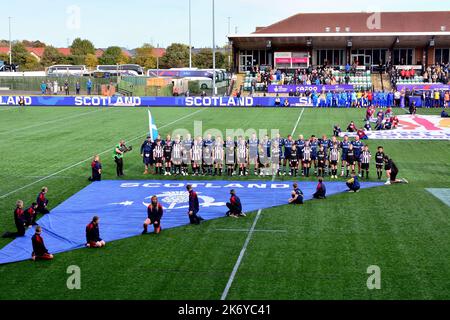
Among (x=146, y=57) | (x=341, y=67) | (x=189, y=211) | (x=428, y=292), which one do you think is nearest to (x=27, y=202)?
(x=189, y=211)

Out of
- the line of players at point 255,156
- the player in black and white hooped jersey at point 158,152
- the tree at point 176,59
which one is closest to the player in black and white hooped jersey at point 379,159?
the line of players at point 255,156

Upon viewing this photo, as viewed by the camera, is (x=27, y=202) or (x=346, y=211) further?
(x=27, y=202)

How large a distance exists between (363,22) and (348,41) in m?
6.13

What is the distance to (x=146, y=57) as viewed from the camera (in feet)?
389

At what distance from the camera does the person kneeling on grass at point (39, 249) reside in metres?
13.6

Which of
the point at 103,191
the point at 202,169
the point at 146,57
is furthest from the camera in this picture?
the point at 146,57

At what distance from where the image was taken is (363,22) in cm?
6838

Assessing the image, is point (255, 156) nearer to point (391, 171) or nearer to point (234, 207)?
point (391, 171)

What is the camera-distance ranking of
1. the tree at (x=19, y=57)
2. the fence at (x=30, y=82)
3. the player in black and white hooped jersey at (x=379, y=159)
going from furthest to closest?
the tree at (x=19, y=57) < the fence at (x=30, y=82) < the player in black and white hooped jersey at (x=379, y=159)

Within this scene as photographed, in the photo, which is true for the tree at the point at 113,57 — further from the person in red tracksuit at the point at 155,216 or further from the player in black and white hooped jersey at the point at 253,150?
the person in red tracksuit at the point at 155,216

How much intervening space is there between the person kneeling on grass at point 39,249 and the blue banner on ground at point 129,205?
0.31 m

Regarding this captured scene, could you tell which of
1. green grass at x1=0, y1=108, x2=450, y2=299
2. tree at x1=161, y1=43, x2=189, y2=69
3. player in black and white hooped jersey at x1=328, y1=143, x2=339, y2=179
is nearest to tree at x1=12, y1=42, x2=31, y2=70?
tree at x1=161, y1=43, x2=189, y2=69
